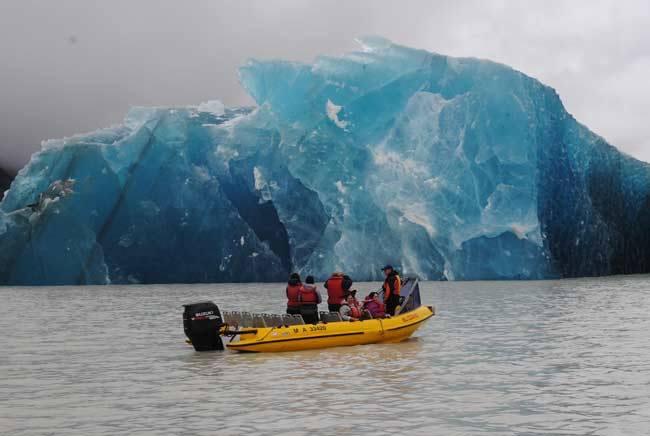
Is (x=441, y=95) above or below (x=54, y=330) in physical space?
above

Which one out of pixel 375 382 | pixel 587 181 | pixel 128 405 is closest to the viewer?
pixel 128 405

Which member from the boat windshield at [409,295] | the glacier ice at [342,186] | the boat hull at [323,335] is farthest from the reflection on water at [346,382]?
the glacier ice at [342,186]

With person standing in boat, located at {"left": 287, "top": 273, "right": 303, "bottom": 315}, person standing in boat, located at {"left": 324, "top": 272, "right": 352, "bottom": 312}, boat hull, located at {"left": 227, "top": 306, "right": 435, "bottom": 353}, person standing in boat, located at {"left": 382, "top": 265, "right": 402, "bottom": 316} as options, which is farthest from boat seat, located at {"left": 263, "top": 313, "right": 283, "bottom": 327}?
person standing in boat, located at {"left": 382, "top": 265, "right": 402, "bottom": 316}

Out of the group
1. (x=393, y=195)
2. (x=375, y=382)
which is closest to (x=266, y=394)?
(x=375, y=382)

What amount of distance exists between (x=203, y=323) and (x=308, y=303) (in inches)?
83.1

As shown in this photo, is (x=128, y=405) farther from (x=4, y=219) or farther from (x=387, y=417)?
(x=4, y=219)

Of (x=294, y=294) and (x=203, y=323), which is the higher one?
(x=294, y=294)

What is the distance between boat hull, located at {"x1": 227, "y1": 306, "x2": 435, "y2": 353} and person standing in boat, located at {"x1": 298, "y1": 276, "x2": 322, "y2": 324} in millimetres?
655

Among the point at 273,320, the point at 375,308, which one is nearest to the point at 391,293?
the point at 375,308

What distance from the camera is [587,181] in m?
46.9

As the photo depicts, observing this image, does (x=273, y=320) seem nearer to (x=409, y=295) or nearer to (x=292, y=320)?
(x=292, y=320)

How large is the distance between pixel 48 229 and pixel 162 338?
3183 cm

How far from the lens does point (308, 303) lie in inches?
627

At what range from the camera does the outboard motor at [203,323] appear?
14.7 m
